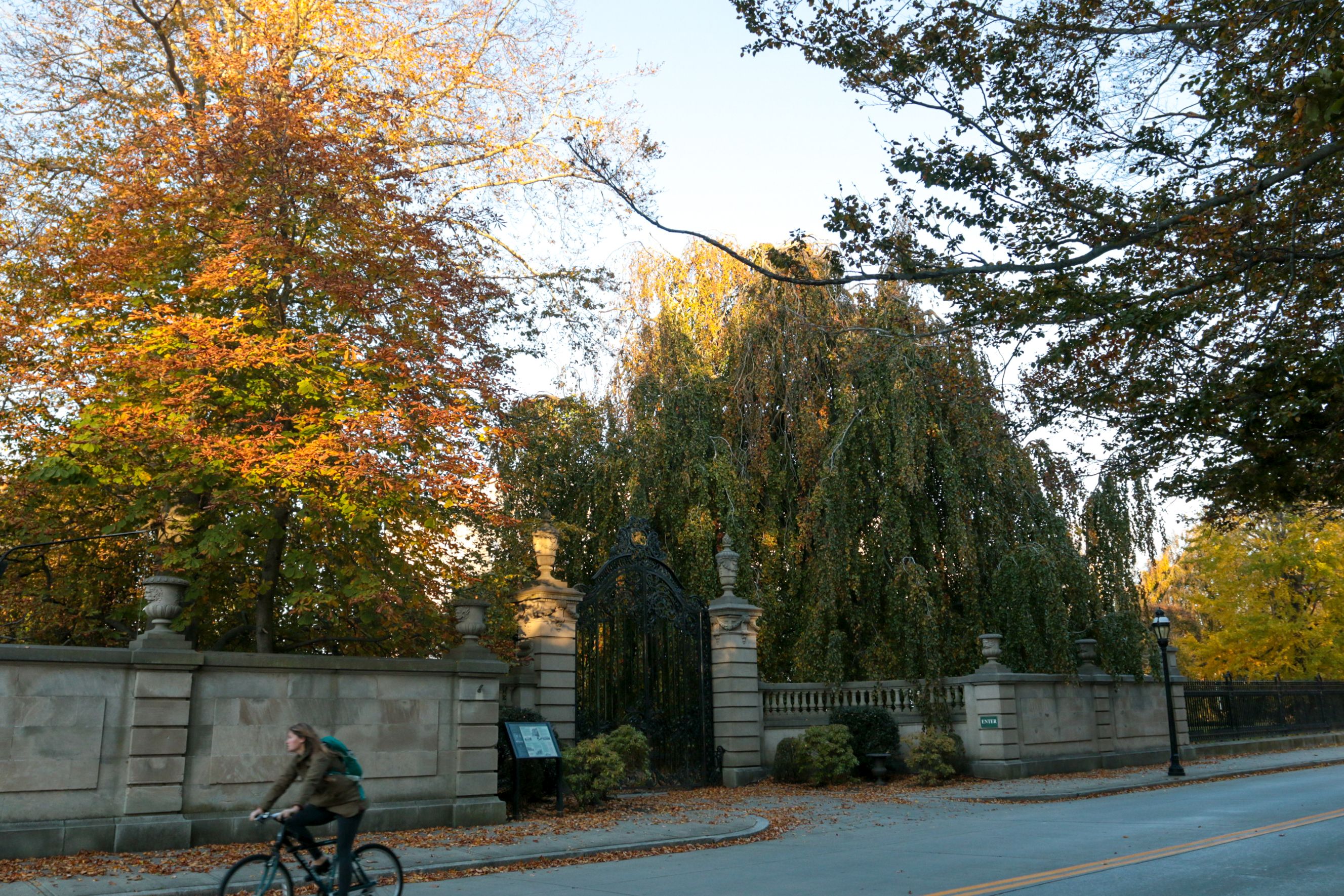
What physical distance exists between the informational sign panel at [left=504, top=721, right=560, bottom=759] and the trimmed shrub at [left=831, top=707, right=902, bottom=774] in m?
6.92

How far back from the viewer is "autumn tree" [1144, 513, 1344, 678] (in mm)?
35438

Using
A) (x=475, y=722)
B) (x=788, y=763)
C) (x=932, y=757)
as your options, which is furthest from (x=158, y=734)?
(x=932, y=757)

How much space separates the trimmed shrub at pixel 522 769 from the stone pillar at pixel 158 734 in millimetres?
4771

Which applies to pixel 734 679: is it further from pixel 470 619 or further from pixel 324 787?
pixel 324 787

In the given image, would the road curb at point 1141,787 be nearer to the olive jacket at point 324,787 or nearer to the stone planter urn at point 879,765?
the stone planter urn at point 879,765

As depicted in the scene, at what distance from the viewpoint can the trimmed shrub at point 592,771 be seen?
15.4 metres

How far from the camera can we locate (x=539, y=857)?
11148mm

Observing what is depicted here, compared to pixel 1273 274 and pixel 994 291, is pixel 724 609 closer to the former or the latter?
pixel 994 291

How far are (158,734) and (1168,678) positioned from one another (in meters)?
20.1

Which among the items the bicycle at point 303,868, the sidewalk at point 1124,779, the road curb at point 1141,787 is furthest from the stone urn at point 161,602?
the sidewalk at point 1124,779

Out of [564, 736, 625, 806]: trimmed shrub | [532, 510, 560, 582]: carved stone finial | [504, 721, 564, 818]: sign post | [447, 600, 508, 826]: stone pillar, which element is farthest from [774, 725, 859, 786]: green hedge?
[447, 600, 508, 826]: stone pillar

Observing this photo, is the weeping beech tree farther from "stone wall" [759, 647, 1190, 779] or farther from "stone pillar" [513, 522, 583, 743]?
"stone pillar" [513, 522, 583, 743]

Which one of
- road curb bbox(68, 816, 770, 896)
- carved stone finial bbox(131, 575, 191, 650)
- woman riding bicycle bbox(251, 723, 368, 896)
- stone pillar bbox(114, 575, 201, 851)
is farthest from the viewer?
carved stone finial bbox(131, 575, 191, 650)

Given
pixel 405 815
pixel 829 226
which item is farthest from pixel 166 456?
pixel 829 226
